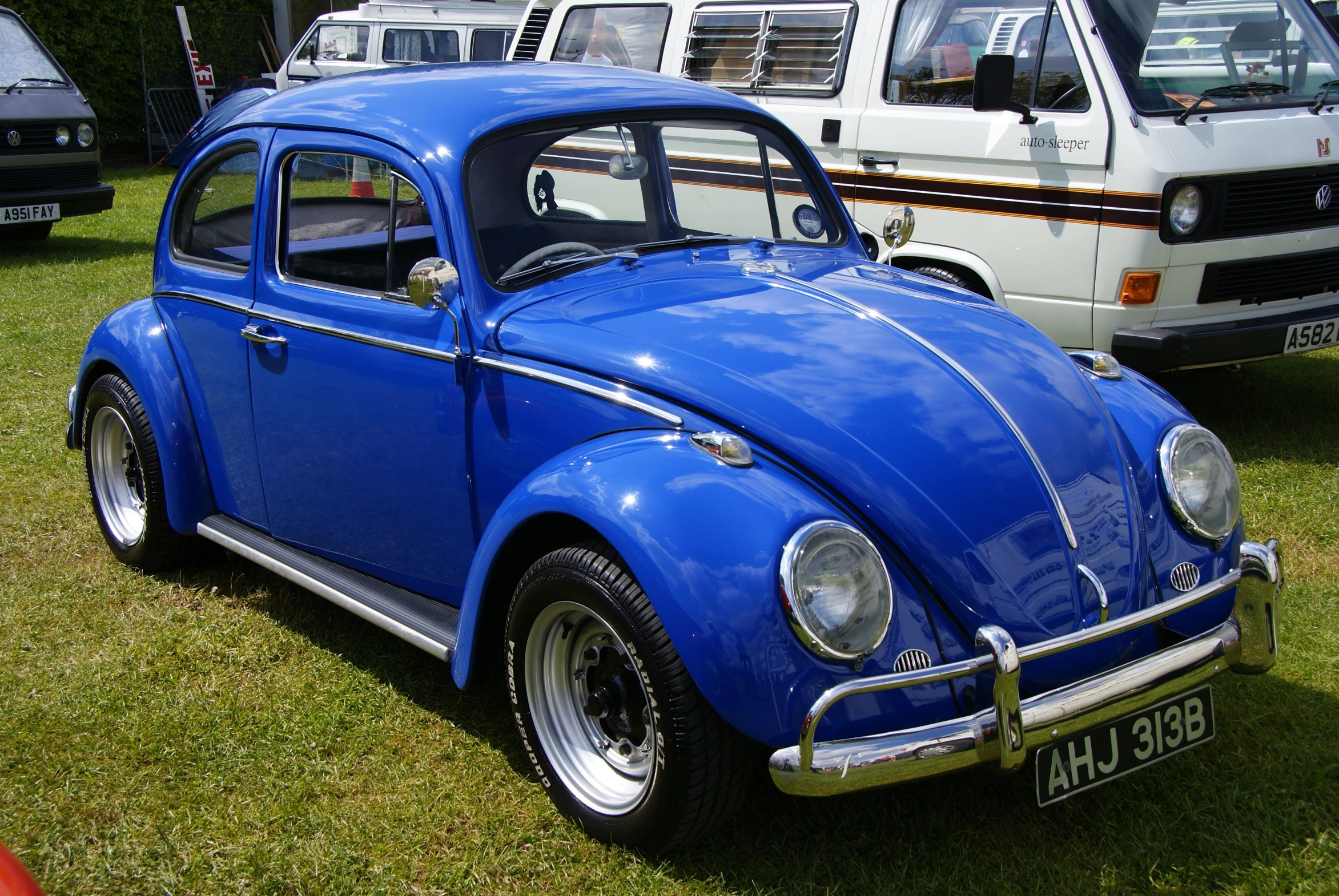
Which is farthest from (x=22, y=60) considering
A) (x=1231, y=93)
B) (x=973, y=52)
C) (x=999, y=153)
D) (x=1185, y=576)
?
(x=1185, y=576)

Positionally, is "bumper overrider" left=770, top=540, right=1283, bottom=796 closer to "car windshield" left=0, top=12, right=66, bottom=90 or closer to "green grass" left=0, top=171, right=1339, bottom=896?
"green grass" left=0, top=171, right=1339, bottom=896

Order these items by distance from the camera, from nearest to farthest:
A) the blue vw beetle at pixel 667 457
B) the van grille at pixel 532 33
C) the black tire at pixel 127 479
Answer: the blue vw beetle at pixel 667 457 → the black tire at pixel 127 479 → the van grille at pixel 532 33

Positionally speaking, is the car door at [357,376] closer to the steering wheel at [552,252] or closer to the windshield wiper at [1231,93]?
the steering wheel at [552,252]

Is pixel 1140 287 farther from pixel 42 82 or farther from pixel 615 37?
pixel 42 82

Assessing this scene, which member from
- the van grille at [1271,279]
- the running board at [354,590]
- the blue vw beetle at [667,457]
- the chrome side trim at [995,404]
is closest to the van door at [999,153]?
the van grille at [1271,279]

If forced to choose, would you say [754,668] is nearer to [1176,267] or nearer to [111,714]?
[111,714]

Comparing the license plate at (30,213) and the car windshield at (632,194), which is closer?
the car windshield at (632,194)

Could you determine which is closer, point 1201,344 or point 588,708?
point 588,708

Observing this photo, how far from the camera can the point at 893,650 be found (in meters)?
2.45

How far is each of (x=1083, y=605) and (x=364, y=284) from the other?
2212 mm

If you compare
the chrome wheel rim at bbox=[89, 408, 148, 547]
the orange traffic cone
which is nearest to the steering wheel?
the orange traffic cone

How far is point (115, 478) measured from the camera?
184 inches

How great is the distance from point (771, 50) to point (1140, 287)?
2.47 metres

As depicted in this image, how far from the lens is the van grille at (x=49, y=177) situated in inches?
411
